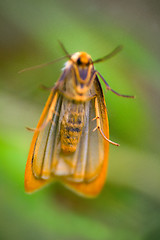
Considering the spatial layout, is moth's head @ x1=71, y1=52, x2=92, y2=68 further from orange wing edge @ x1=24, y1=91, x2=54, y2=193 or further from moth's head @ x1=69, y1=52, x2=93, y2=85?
orange wing edge @ x1=24, y1=91, x2=54, y2=193

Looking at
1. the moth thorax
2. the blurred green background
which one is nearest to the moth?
the moth thorax

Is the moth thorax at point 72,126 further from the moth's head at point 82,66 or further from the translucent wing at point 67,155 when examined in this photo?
the moth's head at point 82,66

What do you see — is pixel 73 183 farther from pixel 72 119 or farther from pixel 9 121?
pixel 9 121

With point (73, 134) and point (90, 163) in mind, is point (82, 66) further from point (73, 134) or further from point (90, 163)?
point (90, 163)

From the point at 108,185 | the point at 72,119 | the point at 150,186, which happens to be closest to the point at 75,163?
the point at 72,119

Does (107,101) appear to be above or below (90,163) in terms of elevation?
above

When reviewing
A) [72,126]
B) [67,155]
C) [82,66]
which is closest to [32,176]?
[67,155]

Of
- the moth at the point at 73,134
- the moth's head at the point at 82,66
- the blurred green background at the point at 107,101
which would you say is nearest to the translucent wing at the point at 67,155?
the moth at the point at 73,134
